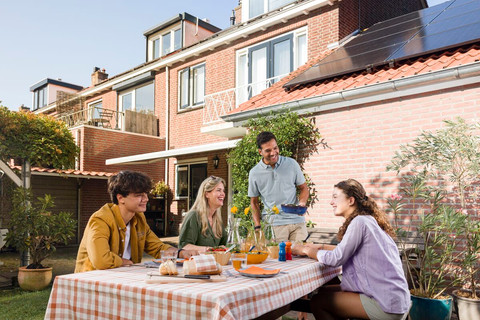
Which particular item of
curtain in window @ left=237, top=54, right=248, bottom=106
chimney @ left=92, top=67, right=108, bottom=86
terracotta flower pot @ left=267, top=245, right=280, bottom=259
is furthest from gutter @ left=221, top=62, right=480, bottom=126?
chimney @ left=92, top=67, right=108, bottom=86

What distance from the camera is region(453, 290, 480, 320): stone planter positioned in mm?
4203

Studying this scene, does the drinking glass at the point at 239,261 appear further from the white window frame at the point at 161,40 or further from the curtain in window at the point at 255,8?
the white window frame at the point at 161,40

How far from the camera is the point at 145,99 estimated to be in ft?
51.8

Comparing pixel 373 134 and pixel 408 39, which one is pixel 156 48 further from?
pixel 373 134

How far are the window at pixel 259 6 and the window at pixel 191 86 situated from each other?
238cm

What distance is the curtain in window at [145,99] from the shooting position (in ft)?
50.2

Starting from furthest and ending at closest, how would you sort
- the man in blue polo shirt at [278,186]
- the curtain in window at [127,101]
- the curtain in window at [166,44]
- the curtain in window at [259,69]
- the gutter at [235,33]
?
the curtain in window at [127,101]
the curtain in window at [166,44]
the curtain in window at [259,69]
the gutter at [235,33]
the man in blue polo shirt at [278,186]

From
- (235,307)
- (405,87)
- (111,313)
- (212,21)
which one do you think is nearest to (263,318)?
(235,307)

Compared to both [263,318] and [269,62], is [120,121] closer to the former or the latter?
[269,62]

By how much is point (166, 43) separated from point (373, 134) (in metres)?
12.2

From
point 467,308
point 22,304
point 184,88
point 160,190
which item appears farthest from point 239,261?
point 184,88

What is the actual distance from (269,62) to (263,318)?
373 inches

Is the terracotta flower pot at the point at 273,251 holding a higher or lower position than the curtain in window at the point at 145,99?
lower

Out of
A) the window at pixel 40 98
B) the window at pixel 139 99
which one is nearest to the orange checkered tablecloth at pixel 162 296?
the window at pixel 139 99
